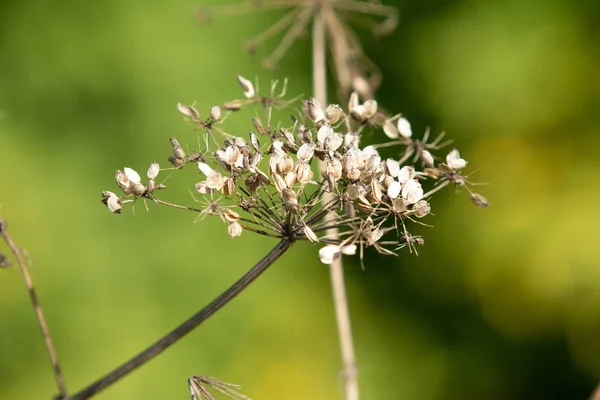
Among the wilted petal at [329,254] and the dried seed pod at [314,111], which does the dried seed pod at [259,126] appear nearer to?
the dried seed pod at [314,111]

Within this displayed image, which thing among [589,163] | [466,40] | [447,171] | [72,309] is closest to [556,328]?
[589,163]

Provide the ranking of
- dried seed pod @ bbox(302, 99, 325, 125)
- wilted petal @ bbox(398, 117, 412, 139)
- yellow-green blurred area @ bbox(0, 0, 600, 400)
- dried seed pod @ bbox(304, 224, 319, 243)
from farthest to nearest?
yellow-green blurred area @ bbox(0, 0, 600, 400) < wilted petal @ bbox(398, 117, 412, 139) < dried seed pod @ bbox(302, 99, 325, 125) < dried seed pod @ bbox(304, 224, 319, 243)

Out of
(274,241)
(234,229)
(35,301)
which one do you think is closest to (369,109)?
(234,229)

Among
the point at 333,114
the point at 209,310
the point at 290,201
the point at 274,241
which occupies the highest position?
the point at 274,241

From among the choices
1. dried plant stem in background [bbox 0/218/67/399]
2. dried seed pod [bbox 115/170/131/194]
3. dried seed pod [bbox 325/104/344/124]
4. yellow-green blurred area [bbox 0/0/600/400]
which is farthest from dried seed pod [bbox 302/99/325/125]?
yellow-green blurred area [bbox 0/0/600/400]

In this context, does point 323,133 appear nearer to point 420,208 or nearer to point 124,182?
point 420,208

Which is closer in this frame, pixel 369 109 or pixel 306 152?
pixel 306 152

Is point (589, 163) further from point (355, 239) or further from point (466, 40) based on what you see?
point (355, 239)

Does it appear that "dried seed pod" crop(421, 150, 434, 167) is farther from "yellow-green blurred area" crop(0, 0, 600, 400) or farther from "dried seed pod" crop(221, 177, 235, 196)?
"yellow-green blurred area" crop(0, 0, 600, 400)
